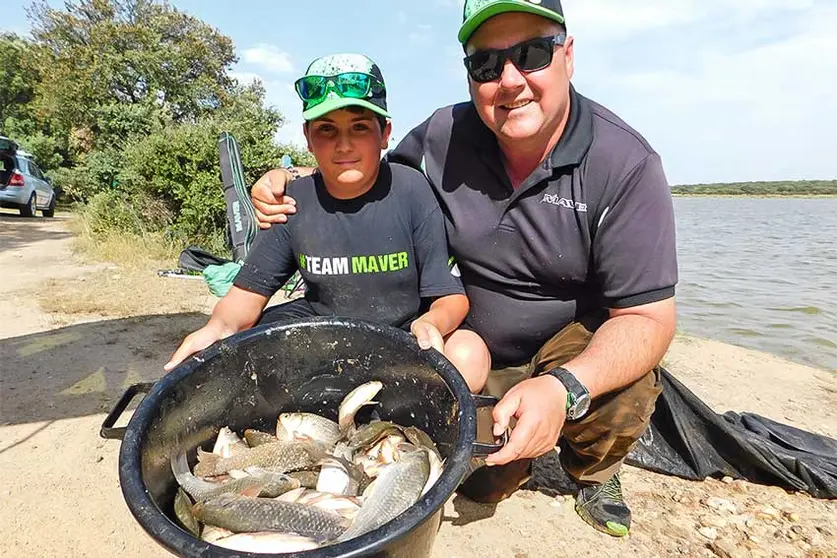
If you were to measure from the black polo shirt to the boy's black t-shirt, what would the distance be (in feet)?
0.51

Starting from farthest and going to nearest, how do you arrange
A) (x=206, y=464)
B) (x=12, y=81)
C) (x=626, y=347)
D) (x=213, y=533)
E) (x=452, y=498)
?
(x=12, y=81) → (x=452, y=498) → (x=626, y=347) → (x=206, y=464) → (x=213, y=533)

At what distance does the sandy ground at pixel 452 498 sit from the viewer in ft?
7.42

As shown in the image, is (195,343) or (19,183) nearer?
(195,343)

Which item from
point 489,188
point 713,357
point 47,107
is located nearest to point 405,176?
point 489,188

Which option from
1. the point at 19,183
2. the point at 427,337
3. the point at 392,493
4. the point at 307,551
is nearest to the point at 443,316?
the point at 427,337

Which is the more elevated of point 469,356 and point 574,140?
point 574,140

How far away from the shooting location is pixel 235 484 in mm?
1568

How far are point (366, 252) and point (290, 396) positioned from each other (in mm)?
698

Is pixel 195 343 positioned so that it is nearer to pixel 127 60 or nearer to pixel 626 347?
pixel 626 347

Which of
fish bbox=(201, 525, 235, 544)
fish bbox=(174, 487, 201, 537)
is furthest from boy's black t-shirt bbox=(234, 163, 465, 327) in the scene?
fish bbox=(201, 525, 235, 544)

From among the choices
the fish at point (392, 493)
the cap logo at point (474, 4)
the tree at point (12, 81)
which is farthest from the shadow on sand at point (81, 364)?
the tree at point (12, 81)

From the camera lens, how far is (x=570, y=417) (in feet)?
5.82

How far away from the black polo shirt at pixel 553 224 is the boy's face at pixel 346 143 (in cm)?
36

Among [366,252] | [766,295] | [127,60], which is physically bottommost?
[766,295]
